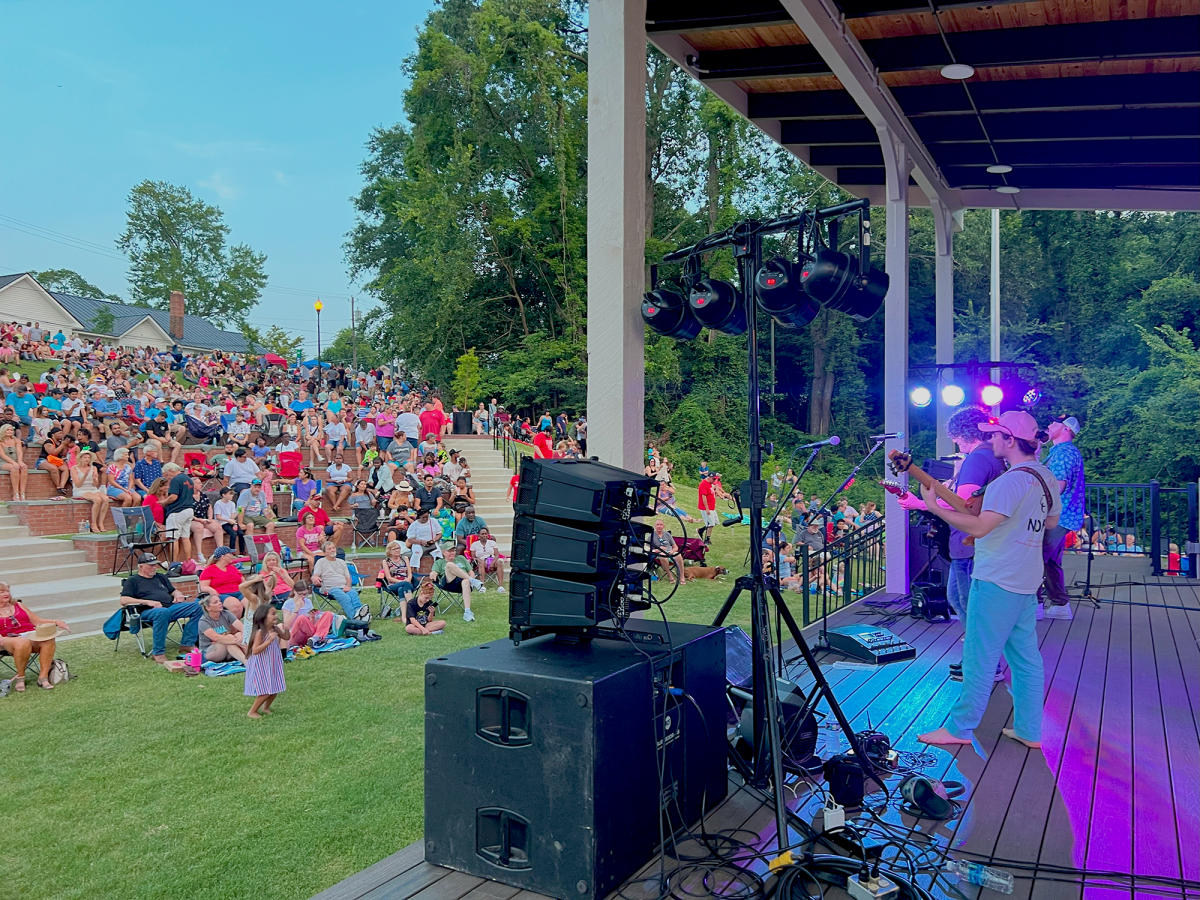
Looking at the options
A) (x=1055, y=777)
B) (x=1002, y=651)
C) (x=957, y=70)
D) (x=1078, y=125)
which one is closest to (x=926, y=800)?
(x=1055, y=777)

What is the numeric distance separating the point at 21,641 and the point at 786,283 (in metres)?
7.59

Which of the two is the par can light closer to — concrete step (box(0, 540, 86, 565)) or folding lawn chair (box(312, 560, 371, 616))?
folding lawn chair (box(312, 560, 371, 616))

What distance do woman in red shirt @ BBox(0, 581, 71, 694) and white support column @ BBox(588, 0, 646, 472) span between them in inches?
253

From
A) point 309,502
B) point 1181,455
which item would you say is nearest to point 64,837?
point 309,502

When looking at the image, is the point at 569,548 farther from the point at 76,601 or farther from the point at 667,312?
the point at 76,601

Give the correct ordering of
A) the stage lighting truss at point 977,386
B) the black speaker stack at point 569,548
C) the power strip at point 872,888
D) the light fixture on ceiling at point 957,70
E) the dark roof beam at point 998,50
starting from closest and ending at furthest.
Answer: the power strip at point 872,888, the black speaker stack at point 569,548, the dark roof beam at point 998,50, the light fixture on ceiling at point 957,70, the stage lighting truss at point 977,386

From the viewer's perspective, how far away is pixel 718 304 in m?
3.84

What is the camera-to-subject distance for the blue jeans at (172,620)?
28.4ft

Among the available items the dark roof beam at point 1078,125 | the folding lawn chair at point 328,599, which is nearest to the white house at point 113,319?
the folding lawn chair at point 328,599

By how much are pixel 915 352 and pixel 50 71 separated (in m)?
134

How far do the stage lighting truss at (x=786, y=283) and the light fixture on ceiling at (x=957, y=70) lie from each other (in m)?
2.98

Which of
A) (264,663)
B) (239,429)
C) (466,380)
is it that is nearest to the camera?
(264,663)

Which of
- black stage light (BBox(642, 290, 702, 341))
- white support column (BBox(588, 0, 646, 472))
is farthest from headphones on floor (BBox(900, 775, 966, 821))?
black stage light (BBox(642, 290, 702, 341))

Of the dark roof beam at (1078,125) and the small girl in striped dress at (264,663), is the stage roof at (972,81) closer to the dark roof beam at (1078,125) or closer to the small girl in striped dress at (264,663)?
the dark roof beam at (1078,125)
